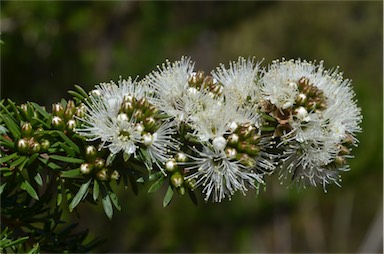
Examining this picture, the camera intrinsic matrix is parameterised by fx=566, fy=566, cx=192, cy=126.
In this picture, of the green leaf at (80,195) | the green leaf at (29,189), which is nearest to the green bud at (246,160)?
the green leaf at (80,195)

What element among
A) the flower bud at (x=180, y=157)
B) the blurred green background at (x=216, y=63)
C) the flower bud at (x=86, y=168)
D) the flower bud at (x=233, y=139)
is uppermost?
the blurred green background at (x=216, y=63)

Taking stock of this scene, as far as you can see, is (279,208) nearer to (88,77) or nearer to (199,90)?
(88,77)

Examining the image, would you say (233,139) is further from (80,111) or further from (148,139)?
(80,111)

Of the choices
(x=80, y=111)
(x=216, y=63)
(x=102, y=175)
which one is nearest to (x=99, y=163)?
(x=102, y=175)

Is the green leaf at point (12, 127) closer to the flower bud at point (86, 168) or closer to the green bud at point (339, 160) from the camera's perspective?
the flower bud at point (86, 168)

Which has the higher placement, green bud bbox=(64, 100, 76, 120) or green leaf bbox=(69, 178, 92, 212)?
green bud bbox=(64, 100, 76, 120)

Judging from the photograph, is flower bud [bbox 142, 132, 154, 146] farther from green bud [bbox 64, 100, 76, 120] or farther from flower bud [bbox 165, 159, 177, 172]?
green bud [bbox 64, 100, 76, 120]

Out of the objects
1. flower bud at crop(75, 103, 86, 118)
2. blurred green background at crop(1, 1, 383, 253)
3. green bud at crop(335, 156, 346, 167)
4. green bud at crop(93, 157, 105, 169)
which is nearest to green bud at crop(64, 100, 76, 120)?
flower bud at crop(75, 103, 86, 118)
